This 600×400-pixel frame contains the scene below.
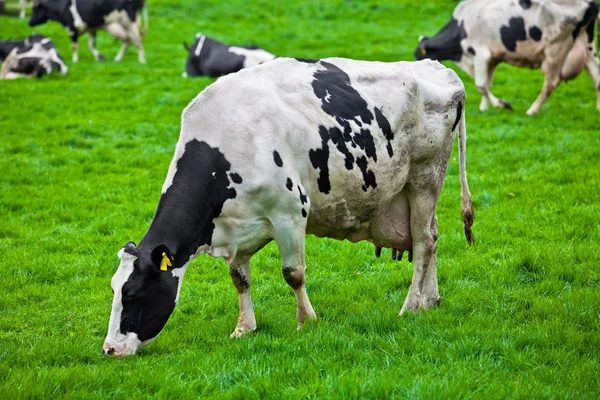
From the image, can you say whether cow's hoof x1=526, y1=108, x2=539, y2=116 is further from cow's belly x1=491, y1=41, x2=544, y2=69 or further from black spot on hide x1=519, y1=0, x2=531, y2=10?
black spot on hide x1=519, y1=0, x2=531, y2=10

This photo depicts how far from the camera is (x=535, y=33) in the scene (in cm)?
1406

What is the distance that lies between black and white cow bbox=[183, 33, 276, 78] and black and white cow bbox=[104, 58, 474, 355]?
1160 cm

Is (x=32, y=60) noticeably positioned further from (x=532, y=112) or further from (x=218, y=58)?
(x=532, y=112)

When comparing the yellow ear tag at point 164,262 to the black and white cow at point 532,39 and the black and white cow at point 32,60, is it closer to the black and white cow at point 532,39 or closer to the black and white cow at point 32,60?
the black and white cow at point 532,39

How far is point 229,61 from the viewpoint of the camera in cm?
1833

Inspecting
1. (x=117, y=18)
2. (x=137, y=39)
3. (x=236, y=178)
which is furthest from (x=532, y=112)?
(x=117, y=18)

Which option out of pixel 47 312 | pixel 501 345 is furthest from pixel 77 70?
pixel 501 345

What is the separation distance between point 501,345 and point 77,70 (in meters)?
16.1

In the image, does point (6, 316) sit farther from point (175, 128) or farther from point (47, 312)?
point (175, 128)

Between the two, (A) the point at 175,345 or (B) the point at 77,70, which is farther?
(B) the point at 77,70

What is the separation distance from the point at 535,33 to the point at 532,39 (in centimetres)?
13

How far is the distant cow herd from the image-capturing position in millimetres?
5363

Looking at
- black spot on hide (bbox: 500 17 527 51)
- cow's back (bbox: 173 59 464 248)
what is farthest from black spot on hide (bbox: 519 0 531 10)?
cow's back (bbox: 173 59 464 248)

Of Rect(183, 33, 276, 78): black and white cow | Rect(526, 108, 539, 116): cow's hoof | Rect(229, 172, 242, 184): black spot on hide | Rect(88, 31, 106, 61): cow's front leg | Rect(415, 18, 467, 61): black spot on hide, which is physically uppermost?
Rect(229, 172, 242, 184): black spot on hide
